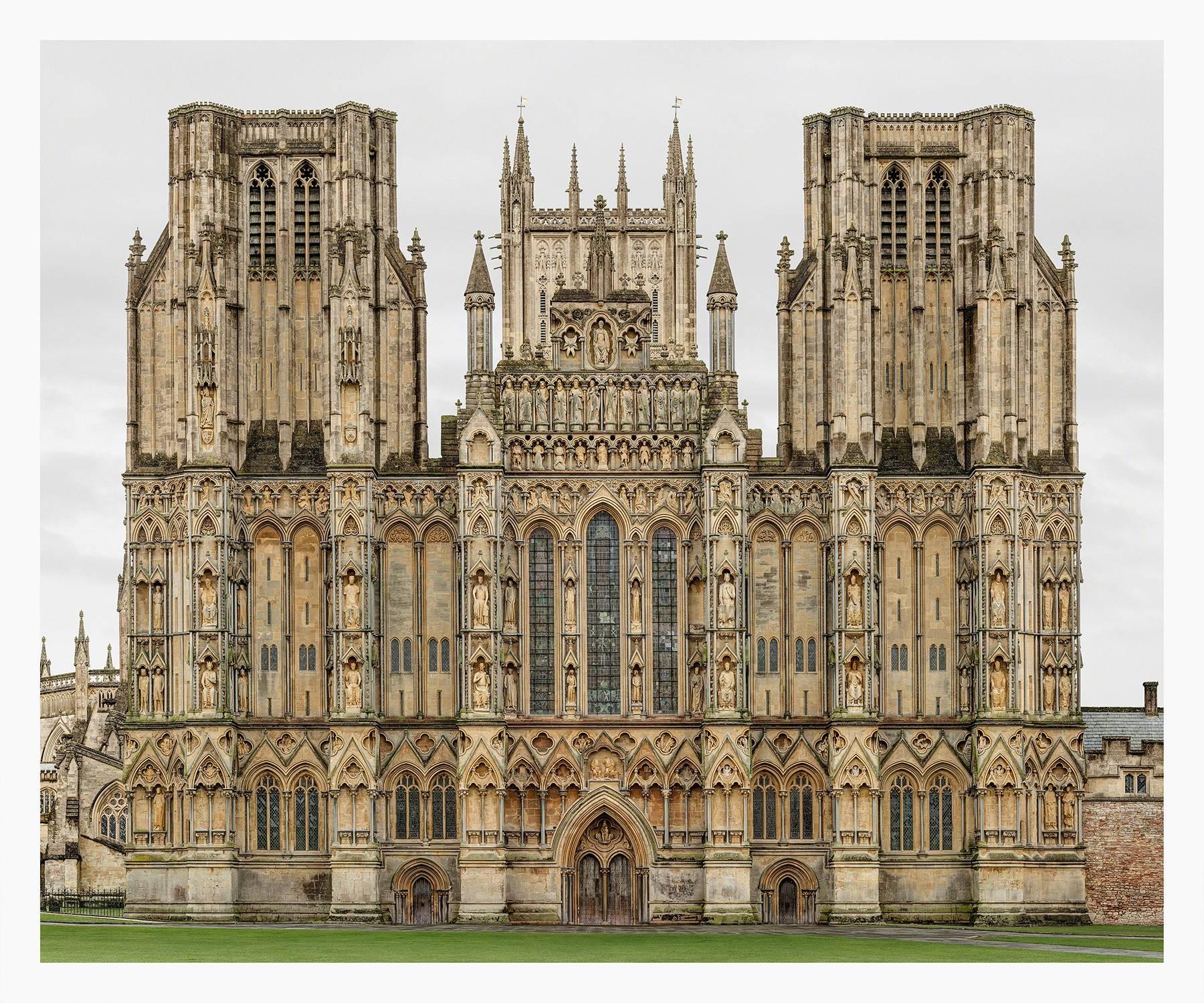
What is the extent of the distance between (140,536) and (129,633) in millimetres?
3619

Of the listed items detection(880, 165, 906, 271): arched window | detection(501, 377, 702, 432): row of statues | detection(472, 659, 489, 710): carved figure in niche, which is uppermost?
detection(880, 165, 906, 271): arched window

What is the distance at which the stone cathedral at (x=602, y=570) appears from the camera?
91188 millimetres

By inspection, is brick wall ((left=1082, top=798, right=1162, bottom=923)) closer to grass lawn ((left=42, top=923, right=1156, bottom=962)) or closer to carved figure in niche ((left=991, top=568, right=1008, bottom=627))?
carved figure in niche ((left=991, top=568, right=1008, bottom=627))

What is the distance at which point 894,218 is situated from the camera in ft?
318

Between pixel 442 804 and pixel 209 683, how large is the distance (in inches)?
377

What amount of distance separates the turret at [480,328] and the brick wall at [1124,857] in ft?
89.3

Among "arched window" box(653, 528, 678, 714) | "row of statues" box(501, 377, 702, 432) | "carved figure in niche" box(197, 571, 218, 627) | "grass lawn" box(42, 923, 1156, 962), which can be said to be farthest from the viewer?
"row of statues" box(501, 377, 702, 432)

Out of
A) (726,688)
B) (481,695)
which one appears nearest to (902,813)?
(726,688)

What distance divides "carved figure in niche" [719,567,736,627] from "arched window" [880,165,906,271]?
14.6 meters

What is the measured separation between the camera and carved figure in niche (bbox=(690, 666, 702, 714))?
9225 cm

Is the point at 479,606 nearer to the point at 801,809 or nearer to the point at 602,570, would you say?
the point at 602,570

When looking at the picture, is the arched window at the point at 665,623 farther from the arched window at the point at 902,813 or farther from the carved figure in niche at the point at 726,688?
the arched window at the point at 902,813

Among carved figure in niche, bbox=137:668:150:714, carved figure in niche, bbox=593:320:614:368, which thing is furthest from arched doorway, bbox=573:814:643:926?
carved figure in niche, bbox=593:320:614:368

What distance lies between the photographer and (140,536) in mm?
92625
